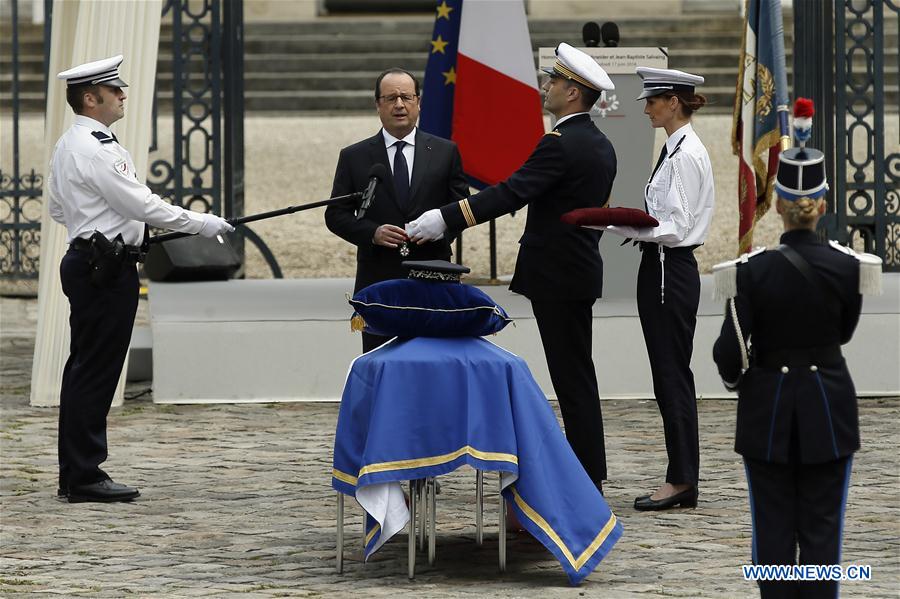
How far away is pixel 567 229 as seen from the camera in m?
5.85

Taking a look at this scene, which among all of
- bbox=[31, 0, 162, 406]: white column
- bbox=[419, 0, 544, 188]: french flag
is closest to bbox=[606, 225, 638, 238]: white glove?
bbox=[31, 0, 162, 406]: white column

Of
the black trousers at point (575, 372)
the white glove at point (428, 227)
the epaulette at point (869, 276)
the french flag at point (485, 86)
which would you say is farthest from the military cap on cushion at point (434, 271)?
the french flag at point (485, 86)

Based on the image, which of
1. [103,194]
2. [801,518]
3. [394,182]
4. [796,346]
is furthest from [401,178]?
[801,518]

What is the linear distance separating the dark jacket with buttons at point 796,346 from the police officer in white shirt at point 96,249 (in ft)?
8.30

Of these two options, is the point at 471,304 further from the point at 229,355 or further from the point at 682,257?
the point at 229,355

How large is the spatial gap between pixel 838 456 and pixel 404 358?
1443 millimetres

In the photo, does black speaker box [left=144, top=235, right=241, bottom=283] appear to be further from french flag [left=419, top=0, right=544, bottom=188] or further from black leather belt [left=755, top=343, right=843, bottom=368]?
black leather belt [left=755, top=343, right=843, bottom=368]

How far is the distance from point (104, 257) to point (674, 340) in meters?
2.12

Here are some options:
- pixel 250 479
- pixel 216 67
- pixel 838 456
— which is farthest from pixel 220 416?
pixel 838 456

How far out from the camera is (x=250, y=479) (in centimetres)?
666

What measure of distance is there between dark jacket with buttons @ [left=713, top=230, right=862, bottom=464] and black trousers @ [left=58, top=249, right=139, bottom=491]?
9.30ft

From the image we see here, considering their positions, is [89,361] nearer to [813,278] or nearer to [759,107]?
[813,278]

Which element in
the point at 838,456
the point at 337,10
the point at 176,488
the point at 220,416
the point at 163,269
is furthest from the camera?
the point at 337,10

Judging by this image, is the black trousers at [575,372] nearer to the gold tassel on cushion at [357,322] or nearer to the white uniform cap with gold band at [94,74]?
the gold tassel on cushion at [357,322]
